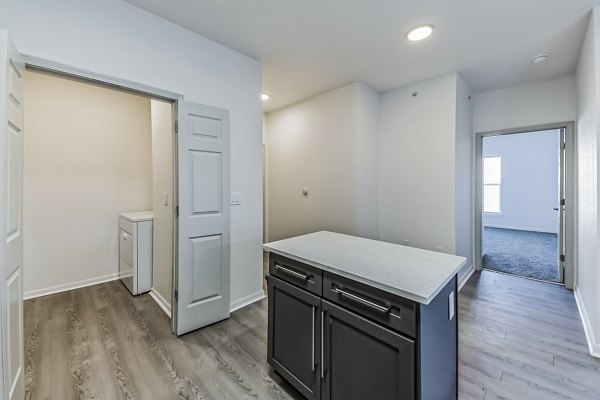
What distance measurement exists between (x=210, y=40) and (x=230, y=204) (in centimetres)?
159

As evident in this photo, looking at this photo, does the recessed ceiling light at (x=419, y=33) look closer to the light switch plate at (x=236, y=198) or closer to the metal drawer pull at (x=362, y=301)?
the light switch plate at (x=236, y=198)

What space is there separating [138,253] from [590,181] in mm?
4523

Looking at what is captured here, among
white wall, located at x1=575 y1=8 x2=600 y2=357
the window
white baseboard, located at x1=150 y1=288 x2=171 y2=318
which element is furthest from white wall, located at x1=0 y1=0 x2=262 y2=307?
the window

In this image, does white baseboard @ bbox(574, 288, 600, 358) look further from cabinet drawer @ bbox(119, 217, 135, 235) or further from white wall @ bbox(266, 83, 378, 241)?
cabinet drawer @ bbox(119, 217, 135, 235)

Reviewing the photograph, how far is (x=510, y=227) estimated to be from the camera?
7.11 metres

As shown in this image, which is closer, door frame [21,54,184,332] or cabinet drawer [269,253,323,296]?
cabinet drawer [269,253,323,296]

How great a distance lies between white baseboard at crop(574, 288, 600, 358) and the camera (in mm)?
1980

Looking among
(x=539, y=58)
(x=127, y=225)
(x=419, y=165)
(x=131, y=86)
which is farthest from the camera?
(x=419, y=165)

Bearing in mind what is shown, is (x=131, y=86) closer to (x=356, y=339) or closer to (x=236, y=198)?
(x=236, y=198)

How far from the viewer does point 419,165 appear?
11.2 feet

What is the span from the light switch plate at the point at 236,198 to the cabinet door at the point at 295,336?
1142 mm

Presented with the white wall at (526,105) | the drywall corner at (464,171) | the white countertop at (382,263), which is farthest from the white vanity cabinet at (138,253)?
the white wall at (526,105)

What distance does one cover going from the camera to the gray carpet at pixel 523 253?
152 inches

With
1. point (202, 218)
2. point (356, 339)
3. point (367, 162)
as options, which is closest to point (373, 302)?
point (356, 339)
